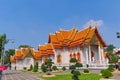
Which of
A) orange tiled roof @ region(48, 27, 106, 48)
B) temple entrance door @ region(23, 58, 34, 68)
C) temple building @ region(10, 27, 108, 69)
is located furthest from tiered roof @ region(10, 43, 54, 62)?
orange tiled roof @ region(48, 27, 106, 48)

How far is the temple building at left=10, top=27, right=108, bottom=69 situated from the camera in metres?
46.0

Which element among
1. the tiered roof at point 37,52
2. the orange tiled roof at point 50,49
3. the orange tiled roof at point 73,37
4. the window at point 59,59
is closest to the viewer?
the orange tiled roof at point 73,37

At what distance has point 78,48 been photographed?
47969mm

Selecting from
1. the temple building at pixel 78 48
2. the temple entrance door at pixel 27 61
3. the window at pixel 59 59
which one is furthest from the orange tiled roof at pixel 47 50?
the temple entrance door at pixel 27 61

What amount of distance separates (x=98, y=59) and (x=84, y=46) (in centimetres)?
532

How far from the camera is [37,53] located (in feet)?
225

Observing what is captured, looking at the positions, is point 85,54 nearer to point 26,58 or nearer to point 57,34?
point 57,34

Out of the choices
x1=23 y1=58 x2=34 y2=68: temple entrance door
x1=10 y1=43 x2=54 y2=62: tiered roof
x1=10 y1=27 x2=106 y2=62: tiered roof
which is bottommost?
Result: x1=23 y1=58 x2=34 y2=68: temple entrance door

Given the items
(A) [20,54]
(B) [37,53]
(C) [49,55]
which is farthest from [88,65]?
(A) [20,54]

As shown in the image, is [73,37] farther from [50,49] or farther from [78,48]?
[50,49]

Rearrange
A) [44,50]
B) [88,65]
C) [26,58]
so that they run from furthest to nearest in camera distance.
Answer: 1. [26,58]
2. [44,50]
3. [88,65]

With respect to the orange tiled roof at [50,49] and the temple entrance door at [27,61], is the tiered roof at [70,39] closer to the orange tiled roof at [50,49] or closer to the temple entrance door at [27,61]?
the orange tiled roof at [50,49]

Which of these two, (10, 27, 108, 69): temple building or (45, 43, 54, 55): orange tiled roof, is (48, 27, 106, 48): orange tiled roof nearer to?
(10, 27, 108, 69): temple building

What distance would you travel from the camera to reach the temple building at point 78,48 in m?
46.0
